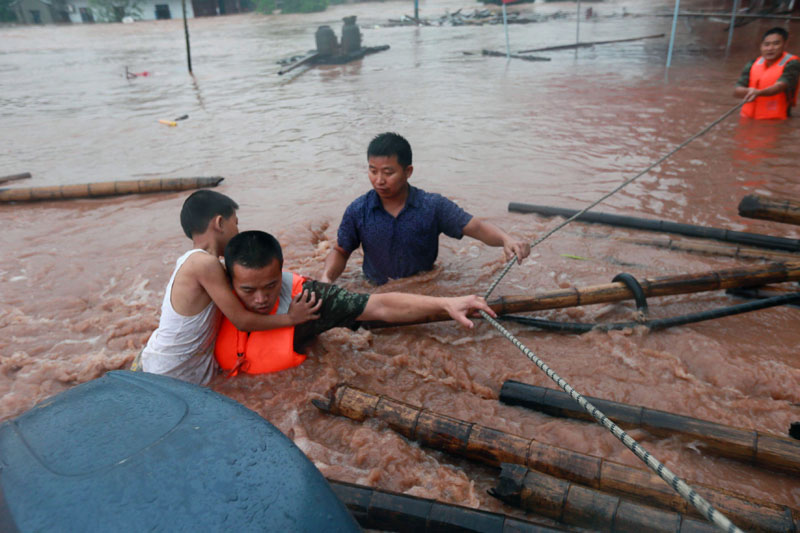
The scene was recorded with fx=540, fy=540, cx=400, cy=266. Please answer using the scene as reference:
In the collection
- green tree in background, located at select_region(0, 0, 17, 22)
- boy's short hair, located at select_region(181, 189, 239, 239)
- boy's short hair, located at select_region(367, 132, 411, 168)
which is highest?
green tree in background, located at select_region(0, 0, 17, 22)

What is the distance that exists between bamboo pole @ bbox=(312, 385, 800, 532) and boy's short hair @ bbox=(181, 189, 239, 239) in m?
1.19

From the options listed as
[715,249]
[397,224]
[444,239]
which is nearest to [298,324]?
[397,224]

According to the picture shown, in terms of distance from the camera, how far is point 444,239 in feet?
19.1

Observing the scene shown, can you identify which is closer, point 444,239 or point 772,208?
point 772,208

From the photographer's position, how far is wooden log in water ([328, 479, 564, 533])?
1965 mm

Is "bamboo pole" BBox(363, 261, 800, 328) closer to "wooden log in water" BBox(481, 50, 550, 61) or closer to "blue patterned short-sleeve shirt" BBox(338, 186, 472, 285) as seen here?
"blue patterned short-sleeve shirt" BBox(338, 186, 472, 285)

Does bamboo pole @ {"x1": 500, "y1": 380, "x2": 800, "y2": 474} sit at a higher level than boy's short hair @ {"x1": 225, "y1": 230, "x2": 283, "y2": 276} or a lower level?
lower

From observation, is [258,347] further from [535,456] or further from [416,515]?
[535,456]

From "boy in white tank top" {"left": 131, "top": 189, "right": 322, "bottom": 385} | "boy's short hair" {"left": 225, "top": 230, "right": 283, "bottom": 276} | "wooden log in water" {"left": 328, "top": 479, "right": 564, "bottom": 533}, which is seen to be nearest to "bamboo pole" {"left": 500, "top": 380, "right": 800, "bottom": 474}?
"wooden log in water" {"left": 328, "top": 479, "right": 564, "bottom": 533}

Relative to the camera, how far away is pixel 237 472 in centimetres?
157

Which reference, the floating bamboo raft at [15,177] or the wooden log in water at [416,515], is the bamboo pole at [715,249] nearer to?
the wooden log in water at [416,515]

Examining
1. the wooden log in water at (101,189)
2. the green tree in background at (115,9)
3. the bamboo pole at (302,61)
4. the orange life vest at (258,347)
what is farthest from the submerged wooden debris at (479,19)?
the orange life vest at (258,347)

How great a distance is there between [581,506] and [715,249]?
3377 millimetres

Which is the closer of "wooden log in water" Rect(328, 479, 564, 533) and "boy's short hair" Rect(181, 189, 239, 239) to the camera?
A: "wooden log in water" Rect(328, 479, 564, 533)
